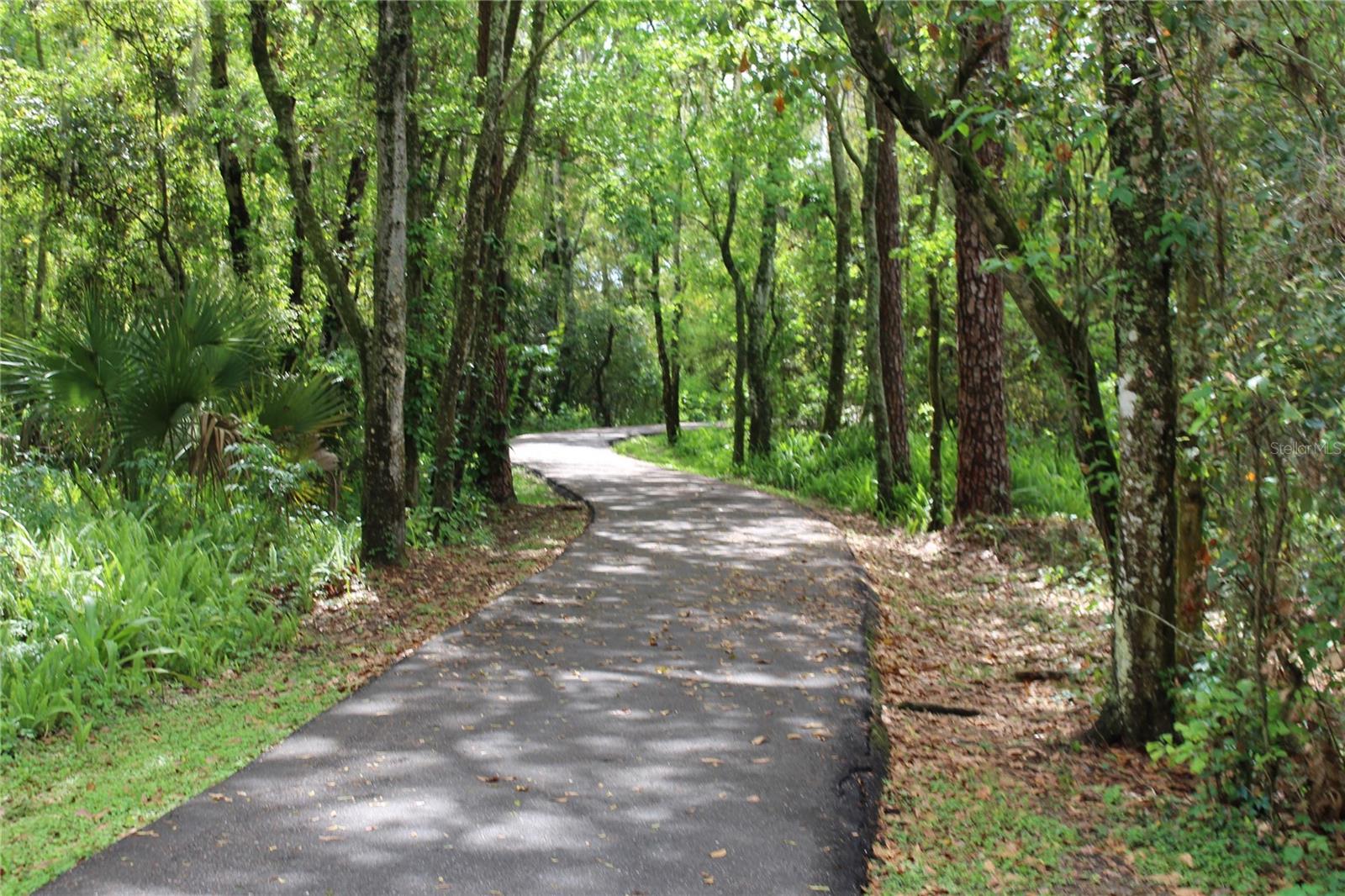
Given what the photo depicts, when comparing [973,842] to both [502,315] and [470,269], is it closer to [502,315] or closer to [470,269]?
[470,269]

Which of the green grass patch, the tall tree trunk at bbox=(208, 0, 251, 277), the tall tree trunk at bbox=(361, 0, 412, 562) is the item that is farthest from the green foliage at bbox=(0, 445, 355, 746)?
the tall tree trunk at bbox=(208, 0, 251, 277)

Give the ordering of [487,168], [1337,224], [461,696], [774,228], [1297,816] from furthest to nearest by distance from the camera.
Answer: [774,228]
[487,168]
[461,696]
[1297,816]
[1337,224]

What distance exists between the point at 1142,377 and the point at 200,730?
5563 mm

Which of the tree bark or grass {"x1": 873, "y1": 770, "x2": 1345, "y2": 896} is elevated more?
the tree bark

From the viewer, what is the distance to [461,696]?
22.7ft

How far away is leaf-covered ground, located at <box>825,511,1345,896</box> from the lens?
4.66m

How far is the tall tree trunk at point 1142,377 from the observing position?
5.55 m

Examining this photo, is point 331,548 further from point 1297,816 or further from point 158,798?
point 1297,816

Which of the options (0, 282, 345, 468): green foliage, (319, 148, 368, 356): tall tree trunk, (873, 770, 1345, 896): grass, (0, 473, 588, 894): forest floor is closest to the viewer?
(873, 770, 1345, 896): grass

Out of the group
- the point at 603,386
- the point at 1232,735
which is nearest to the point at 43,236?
the point at 1232,735

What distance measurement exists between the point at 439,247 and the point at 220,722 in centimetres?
992

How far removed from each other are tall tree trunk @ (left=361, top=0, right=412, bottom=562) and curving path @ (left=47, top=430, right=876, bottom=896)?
69.9 inches

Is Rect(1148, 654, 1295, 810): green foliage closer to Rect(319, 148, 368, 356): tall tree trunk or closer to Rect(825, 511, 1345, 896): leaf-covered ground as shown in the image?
Rect(825, 511, 1345, 896): leaf-covered ground

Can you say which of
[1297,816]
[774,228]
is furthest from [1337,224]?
[774,228]
